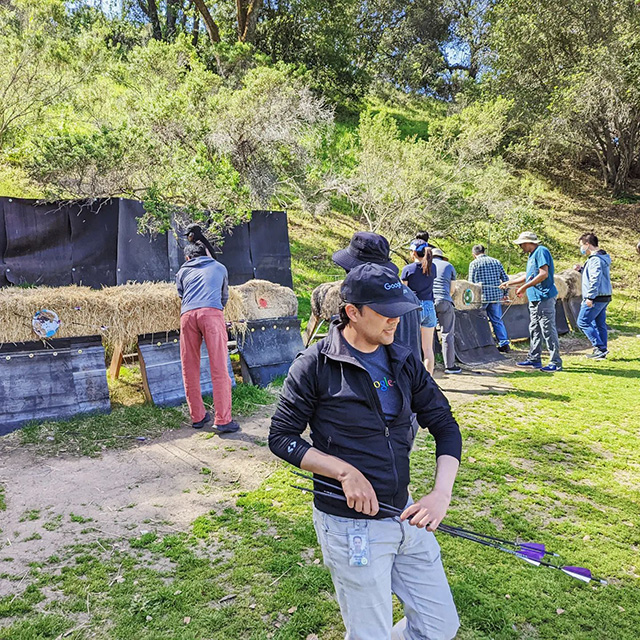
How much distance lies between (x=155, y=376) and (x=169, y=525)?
2.85 metres

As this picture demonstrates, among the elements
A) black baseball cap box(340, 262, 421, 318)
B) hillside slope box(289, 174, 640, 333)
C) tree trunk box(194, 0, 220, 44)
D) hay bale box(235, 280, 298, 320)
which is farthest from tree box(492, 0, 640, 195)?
black baseball cap box(340, 262, 421, 318)

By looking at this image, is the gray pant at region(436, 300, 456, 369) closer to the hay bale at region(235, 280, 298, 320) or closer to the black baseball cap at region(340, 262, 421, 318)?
the hay bale at region(235, 280, 298, 320)

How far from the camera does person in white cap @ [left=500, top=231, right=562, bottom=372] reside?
8711mm

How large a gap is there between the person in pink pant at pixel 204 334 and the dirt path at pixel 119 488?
10.7 inches

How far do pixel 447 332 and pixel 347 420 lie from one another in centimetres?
714

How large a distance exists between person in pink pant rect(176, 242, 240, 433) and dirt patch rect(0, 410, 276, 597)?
27 centimetres

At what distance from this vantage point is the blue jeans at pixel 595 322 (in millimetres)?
9508

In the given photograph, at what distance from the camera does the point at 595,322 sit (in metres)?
9.84

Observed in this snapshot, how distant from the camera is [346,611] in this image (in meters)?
1.97

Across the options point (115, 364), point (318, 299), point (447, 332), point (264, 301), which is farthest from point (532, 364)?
point (115, 364)

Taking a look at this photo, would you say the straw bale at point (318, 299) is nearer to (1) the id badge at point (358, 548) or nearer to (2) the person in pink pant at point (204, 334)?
(2) the person in pink pant at point (204, 334)

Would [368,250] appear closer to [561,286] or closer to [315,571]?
[315,571]

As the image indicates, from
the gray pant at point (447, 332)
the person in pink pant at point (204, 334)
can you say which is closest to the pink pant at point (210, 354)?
the person in pink pant at point (204, 334)

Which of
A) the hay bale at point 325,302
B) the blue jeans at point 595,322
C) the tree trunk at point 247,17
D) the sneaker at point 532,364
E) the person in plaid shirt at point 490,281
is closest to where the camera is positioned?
the hay bale at point 325,302
